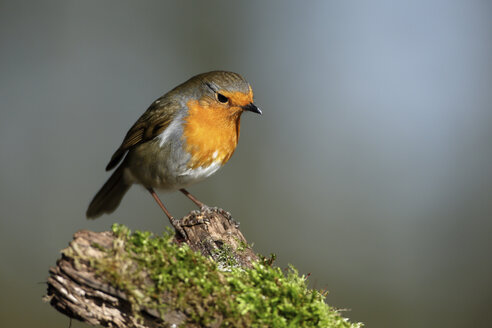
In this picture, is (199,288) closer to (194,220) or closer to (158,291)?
(158,291)

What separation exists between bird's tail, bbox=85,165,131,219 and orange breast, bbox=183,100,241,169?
1086mm

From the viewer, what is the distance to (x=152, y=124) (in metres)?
3.78

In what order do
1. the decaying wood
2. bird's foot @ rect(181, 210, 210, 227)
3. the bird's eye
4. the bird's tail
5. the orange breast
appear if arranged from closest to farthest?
the decaying wood
bird's foot @ rect(181, 210, 210, 227)
the orange breast
the bird's eye
the bird's tail

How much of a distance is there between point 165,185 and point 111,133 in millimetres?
6474

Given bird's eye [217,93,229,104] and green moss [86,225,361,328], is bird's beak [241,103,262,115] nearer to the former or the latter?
bird's eye [217,93,229,104]

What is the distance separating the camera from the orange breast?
3490mm

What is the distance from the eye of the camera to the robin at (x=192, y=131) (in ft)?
11.5

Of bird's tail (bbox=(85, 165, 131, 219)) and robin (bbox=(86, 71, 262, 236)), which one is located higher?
robin (bbox=(86, 71, 262, 236))

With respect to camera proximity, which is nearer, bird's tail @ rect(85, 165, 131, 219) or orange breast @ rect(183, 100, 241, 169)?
orange breast @ rect(183, 100, 241, 169)

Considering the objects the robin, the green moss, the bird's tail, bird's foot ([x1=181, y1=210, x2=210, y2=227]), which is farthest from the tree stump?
the bird's tail

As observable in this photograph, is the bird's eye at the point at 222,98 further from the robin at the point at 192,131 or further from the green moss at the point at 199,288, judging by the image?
the green moss at the point at 199,288

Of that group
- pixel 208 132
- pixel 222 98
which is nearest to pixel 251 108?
pixel 222 98

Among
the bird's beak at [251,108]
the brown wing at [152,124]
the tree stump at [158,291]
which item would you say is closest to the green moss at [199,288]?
the tree stump at [158,291]

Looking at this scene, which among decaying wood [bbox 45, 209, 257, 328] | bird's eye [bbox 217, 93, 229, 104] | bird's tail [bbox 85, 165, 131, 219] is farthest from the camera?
bird's tail [bbox 85, 165, 131, 219]
